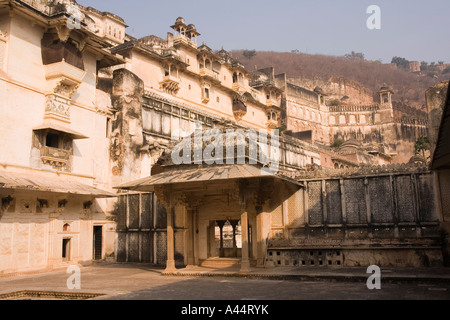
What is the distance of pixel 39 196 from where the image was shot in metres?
21.6

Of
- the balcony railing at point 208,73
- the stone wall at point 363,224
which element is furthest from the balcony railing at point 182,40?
the stone wall at point 363,224

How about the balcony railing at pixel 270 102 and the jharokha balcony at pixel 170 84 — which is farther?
the balcony railing at pixel 270 102

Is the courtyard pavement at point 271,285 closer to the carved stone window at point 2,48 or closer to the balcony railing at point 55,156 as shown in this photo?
the balcony railing at point 55,156

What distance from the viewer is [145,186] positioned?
1861cm

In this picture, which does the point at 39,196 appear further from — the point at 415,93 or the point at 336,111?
the point at 415,93

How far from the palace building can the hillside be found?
120214 millimetres

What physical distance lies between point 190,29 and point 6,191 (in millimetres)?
34589

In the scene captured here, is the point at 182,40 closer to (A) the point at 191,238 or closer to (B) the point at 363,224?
(A) the point at 191,238

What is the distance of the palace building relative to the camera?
55.5ft

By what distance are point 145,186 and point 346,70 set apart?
503 ft

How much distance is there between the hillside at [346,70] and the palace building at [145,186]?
12021 centimetres

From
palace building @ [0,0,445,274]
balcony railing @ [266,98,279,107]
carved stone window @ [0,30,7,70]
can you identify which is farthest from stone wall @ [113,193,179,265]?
balcony railing @ [266,98,279,107]

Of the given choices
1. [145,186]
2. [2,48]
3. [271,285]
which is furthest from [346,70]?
[271,285]

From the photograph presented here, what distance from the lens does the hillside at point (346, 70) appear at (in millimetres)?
146375
